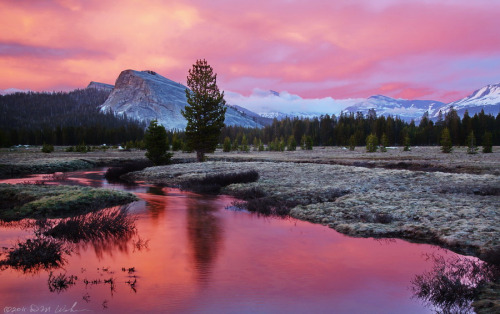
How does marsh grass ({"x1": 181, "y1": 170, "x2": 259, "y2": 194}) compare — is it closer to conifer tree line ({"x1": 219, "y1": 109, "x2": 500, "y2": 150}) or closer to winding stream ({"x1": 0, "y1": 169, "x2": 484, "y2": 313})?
winding stream ({"x1": 0, "y1": 169, "x2": 484, "y2": 313})

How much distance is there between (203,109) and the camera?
5381cm

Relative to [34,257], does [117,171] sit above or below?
above

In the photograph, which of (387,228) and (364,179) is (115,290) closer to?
(387,228)

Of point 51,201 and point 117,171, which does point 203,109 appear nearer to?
point 117,171

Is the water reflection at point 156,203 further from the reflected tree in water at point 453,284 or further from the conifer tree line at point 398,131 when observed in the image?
the conifer tree line at point 398,131

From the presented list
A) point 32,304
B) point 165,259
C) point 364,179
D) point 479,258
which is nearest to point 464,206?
point 479,258

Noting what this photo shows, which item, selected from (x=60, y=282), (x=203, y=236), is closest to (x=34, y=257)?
(x=60, y=282)

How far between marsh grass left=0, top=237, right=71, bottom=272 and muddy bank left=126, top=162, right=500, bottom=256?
1157 cm

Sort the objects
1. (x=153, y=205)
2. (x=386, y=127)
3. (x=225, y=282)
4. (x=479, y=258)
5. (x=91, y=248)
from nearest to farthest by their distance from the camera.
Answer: (x=225, y=282), (x=479, y=258), (x=91, y=248), (x=153, y=205), (x=386, y=127)

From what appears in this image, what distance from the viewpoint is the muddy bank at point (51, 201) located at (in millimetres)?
17781

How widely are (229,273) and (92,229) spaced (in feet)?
23.1

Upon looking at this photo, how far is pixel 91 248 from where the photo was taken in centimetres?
1274

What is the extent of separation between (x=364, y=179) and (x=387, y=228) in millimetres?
13709

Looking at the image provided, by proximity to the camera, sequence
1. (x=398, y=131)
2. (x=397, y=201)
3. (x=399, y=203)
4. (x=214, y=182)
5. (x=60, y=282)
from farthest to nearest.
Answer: (x=398, y=131), (x=214, y=182), (x=397, y=201), (x=399, y=203), (x=60, y=282)
